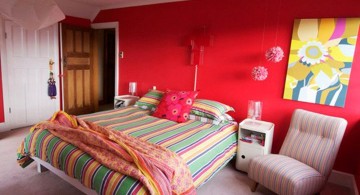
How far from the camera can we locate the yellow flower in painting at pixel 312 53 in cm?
264

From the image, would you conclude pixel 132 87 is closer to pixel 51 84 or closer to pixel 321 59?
pixel 51 84

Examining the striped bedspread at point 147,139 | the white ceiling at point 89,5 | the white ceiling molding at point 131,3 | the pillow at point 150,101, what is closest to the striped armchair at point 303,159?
the striped bedspread at point 147,139

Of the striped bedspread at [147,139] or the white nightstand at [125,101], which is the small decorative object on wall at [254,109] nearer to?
the striped bedspread at [147,139]

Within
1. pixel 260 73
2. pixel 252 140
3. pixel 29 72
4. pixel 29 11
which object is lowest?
pixel 252 140

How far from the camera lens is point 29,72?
4.17 metres

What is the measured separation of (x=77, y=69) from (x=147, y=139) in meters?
3.22

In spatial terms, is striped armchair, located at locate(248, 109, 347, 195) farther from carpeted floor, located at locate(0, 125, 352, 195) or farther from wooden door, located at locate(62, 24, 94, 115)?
wooden door, located at locate(62, 24, 94, 115)

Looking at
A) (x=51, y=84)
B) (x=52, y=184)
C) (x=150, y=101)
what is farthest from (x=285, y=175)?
(x=51, y=84)

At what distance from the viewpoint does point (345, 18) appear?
8.18 feet

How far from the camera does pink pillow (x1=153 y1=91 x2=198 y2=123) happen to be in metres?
3.03

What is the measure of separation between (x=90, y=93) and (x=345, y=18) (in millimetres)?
4513

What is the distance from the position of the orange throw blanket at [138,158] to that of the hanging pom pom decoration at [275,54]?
168 centimetres

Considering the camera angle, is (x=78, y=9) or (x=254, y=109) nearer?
(x=254, y=109)

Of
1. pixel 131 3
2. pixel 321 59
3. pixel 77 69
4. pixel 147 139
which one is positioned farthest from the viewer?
pixel 77 69
